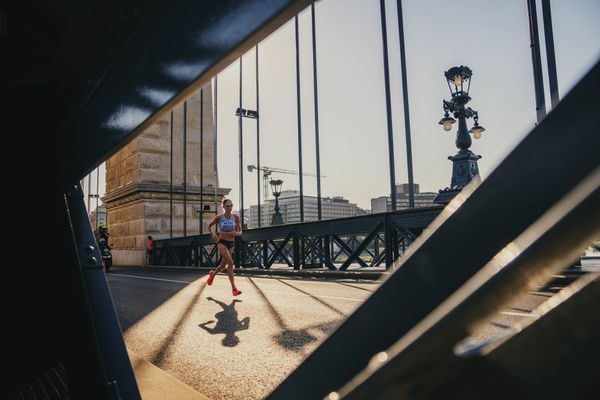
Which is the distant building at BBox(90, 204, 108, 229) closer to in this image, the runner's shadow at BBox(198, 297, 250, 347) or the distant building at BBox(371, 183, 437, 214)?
the runner's shadow at BBox(198, 297, 250, 347)

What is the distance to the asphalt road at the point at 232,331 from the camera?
253 cm

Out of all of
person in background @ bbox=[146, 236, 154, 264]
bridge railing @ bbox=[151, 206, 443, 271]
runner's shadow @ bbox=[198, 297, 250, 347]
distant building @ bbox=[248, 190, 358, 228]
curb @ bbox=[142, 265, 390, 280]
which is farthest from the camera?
distant building @ bbox=[248, 190, 358, 228]

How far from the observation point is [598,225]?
0.35m

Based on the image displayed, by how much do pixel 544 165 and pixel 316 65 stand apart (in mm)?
14504

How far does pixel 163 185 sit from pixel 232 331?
46.3ft

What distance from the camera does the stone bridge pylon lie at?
16594mm

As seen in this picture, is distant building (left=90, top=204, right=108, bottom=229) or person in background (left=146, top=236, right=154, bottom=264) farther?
distant building (left=90, top=204, right=108, bottom=229)

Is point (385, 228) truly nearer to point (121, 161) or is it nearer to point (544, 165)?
point (544, 165)

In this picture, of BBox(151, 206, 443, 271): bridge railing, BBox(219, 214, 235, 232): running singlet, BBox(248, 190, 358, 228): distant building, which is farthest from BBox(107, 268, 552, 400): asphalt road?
BBox(248, 190, 358, 228): distant building

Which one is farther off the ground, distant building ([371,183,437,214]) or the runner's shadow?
distant building ([371,183,437,214])

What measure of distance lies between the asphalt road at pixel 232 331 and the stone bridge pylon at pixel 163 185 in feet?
34.0

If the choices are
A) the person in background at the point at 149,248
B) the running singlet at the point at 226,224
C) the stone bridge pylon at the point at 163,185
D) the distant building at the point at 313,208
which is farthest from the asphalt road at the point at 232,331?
the distant building at the point at 313,208

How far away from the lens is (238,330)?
3828mm

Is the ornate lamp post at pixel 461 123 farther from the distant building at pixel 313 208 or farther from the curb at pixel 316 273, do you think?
the distant building at pixel 313 208
